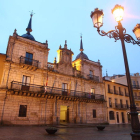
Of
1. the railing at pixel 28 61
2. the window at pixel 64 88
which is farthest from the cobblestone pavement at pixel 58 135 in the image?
the window at pixel 64 88

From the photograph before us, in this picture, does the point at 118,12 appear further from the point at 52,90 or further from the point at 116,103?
the point at 116,103

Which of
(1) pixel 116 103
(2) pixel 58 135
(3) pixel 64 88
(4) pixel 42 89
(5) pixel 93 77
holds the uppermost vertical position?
(5) pixel 93 77

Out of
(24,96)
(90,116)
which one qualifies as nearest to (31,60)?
(24,96)

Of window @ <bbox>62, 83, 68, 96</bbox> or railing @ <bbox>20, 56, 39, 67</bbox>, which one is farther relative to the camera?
window @ <bbox>62, 83, 68, 96</bbox>

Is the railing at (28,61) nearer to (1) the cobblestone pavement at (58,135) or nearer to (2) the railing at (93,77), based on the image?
(1) the cobblestone pavement at (58,135)

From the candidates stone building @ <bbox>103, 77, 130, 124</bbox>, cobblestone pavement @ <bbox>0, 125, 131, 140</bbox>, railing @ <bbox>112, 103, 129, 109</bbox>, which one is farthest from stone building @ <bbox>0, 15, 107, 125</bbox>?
cobblestone pavement @ <bbox>0, 125, 131, 140</bbox>

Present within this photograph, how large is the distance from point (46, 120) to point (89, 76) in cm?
1249

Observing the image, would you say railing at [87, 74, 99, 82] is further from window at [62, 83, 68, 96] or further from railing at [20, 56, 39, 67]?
railing at [20, 56, 39, 67]

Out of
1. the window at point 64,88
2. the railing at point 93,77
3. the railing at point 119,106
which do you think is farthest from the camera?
the railing at point 119,106

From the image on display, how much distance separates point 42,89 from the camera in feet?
62.8

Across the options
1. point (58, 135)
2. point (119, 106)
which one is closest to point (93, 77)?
point (119, 106)

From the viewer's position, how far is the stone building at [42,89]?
55.7 ft

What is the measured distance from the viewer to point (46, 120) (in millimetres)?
18594

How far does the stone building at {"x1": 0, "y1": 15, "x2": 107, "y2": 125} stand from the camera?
17.0 metres
